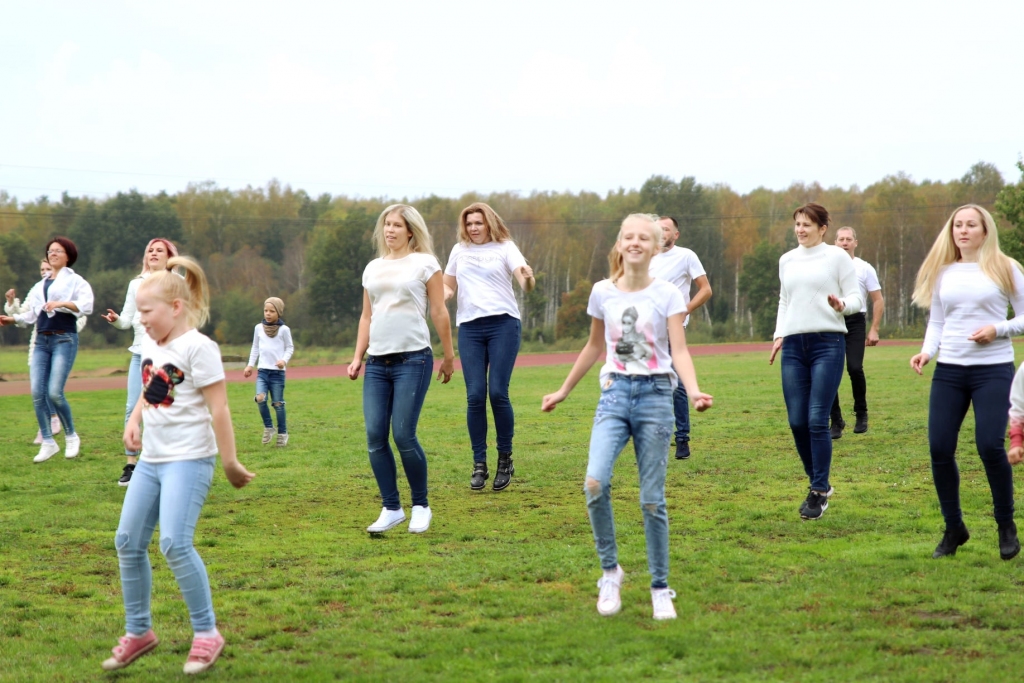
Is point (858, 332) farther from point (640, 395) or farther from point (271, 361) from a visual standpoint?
point (640, 395)

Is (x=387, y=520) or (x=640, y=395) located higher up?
(x=640, y=395)

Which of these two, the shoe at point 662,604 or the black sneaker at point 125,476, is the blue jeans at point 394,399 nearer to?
the shoe at point 662,604

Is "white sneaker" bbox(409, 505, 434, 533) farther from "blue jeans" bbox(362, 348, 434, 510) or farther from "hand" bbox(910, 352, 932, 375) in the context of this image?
"hand" bbox(910, 352, 932, 375)

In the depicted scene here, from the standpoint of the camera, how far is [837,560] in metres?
6.02

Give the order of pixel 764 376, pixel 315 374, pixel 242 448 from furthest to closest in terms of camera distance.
→ pixel 315 374 < pixel 764 376 < pixel 242 448

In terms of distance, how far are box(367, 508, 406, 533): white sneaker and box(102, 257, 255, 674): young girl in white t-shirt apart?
2582mm

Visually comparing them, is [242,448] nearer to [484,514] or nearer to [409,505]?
[409,505]

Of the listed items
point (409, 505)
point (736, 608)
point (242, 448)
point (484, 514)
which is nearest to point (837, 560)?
point (736, 608)

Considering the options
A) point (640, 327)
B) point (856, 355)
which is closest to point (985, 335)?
point (640, 327)

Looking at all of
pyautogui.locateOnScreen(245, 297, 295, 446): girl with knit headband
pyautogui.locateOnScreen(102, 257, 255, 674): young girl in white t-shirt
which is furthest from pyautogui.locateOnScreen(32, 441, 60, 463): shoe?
pyautogui.locateOnScreen(102, 257, 255, 674): young girl in white t-shirt

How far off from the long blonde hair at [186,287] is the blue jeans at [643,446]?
77.9 inches

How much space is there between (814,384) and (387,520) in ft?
10.4

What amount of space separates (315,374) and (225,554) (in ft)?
87.9

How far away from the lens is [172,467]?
447 cm
